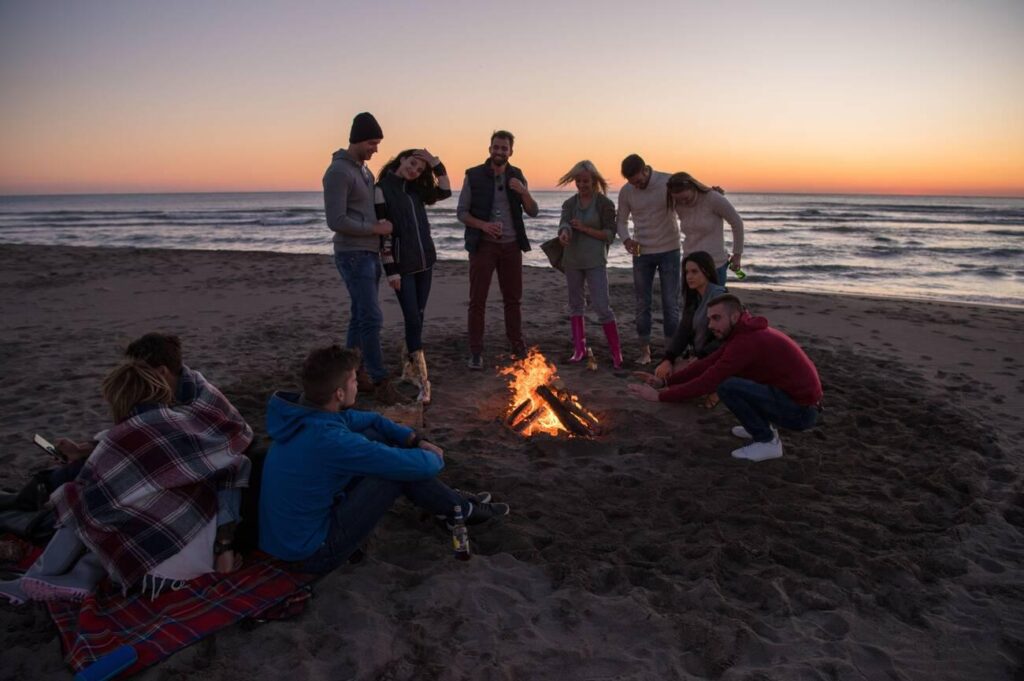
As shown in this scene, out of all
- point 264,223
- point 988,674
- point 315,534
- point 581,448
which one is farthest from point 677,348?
point 264,223

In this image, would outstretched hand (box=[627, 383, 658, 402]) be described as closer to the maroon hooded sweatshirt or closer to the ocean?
the maroon hooded sweatshirt

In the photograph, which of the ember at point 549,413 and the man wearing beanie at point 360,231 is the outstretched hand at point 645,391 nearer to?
the ember at point 549,413

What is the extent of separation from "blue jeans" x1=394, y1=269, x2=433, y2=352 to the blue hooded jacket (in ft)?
8.48

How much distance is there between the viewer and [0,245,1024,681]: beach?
2.64m

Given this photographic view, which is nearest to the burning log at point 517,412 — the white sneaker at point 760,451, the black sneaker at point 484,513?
the black sneaker at point 484,513

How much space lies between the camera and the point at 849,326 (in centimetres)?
890

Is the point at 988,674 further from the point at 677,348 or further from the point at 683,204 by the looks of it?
the point at 683,204

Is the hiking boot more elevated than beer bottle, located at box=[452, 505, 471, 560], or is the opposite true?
the hiking boot

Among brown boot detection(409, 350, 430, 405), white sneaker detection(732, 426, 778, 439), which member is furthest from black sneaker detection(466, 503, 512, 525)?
white sneaker detection(732, 426, 778, 439)

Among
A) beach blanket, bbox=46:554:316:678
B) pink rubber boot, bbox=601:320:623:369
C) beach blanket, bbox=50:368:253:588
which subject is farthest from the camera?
pink rubber boot, bbox=601:320:623:369

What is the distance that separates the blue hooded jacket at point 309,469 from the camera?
2.83 meters

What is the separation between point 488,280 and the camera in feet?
20.9

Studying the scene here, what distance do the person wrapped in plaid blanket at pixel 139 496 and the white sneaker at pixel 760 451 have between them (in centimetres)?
341

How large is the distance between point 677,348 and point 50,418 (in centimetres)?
526
